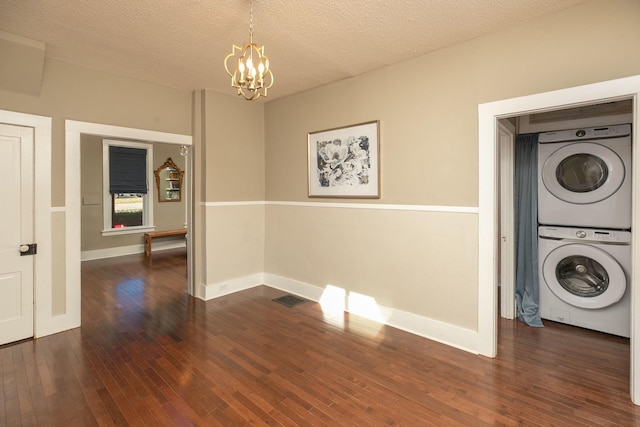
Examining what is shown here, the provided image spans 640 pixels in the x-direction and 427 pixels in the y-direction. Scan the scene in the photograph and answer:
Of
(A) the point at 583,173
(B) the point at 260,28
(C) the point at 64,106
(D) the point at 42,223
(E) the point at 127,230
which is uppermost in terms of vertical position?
(B) the point at 260,28

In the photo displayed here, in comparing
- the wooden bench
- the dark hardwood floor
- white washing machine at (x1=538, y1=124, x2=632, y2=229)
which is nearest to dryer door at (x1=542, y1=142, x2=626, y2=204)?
white washing machine at (x1=538, y1=124, x2=632, y2=229)

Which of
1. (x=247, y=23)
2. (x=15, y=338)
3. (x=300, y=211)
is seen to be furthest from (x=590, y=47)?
(x=15, y=338)

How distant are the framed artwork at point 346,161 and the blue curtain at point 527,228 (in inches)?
64.9

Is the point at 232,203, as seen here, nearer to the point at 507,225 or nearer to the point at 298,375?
the point at 298,375

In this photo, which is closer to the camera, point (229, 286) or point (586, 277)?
point (586, 277)

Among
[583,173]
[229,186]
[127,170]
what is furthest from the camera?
[127,170]

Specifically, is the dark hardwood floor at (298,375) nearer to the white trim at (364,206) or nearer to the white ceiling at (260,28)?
the white trim at (364,206)

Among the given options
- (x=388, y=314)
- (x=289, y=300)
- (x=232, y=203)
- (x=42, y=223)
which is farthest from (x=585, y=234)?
(x=42, y=223)

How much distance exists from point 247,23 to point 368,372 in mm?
2969

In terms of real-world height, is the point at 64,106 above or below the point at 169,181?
above

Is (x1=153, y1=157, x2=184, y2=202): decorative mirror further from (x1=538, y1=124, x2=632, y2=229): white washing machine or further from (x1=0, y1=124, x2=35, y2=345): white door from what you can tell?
(x1=538, y1=124, x2=632, y2=229): white washing machine

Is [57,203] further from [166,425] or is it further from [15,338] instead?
[166,425]

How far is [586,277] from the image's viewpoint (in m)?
3.36

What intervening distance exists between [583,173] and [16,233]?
5.71m
